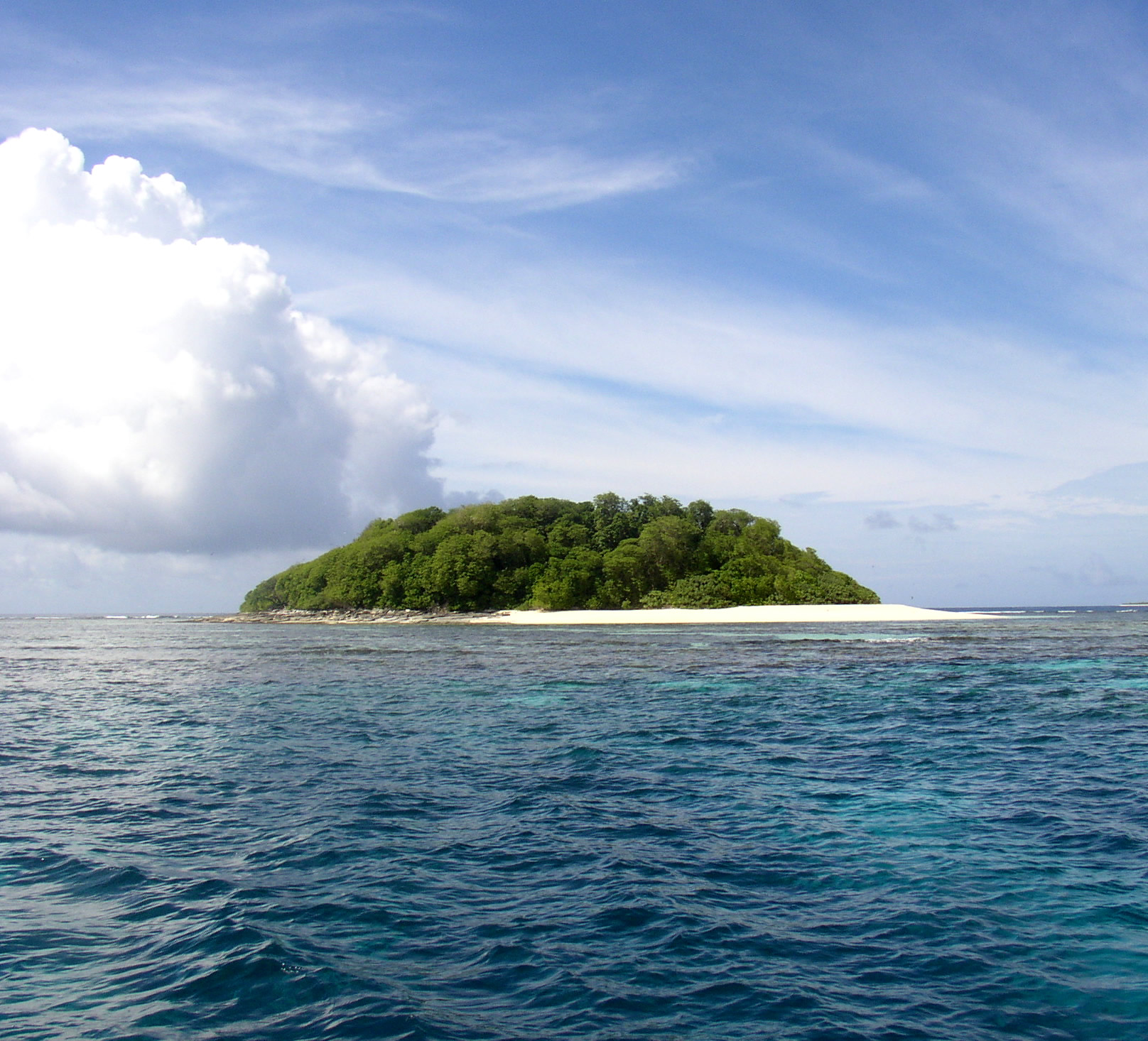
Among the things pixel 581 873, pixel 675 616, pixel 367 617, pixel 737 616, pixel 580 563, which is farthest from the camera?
pixel 367 617

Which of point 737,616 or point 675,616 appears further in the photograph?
point 675,616

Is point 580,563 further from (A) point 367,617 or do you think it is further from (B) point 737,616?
(A) point 367,617

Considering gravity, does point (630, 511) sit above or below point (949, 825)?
above

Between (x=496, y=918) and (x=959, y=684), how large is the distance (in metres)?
24.4

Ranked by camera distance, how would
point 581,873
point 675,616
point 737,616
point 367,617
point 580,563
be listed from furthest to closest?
point 367,617
point 580,563
point 675,616
point 737,616
point 581,873

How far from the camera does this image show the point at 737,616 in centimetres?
9081

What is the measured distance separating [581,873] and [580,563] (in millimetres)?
103455

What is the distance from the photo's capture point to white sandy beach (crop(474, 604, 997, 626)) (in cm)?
8706

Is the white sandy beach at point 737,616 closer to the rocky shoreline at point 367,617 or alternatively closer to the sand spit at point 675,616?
the sand spit at point 675,616

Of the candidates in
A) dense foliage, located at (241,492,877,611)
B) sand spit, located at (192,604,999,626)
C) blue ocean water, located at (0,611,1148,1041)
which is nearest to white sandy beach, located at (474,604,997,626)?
sand spit, located at (192,604,999,626)

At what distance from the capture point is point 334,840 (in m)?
11.2

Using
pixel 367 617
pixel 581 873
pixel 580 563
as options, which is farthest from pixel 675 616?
pixel 581 873

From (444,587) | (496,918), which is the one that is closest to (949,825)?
(496,918)

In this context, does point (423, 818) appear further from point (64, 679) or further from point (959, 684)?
point (64, 679)
